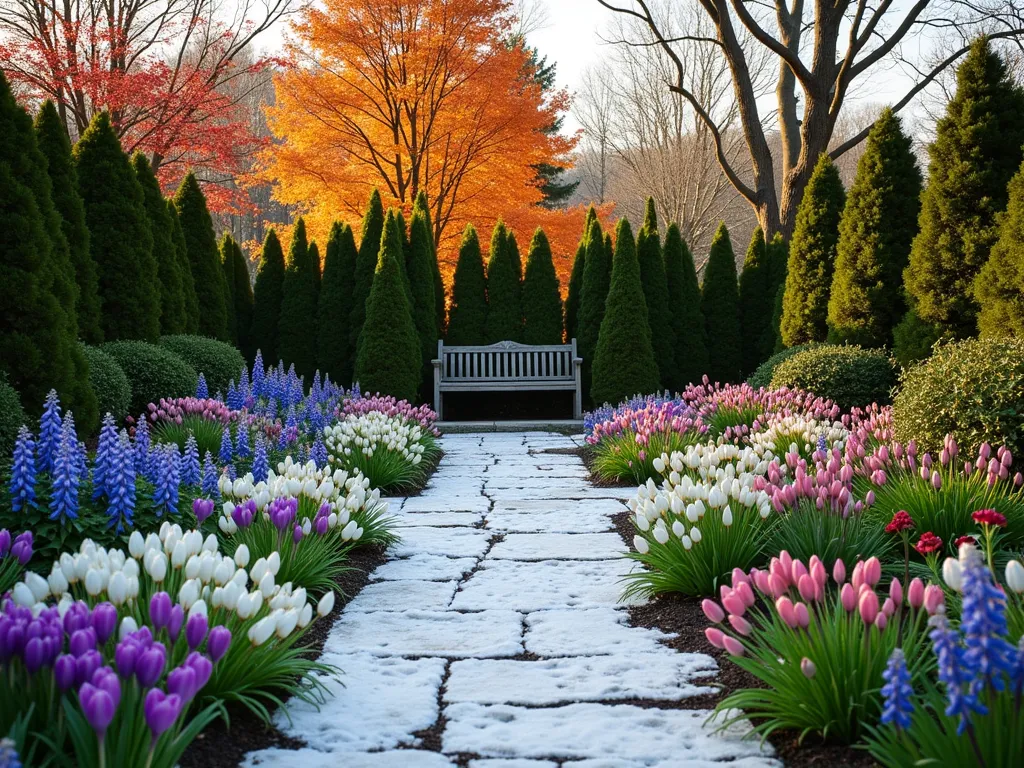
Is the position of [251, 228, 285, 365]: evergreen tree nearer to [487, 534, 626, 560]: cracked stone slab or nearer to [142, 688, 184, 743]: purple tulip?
[487, 534, 626, 560]: cracked stone slab

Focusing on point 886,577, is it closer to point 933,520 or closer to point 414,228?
point 933,520

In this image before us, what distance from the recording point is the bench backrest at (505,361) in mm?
14516

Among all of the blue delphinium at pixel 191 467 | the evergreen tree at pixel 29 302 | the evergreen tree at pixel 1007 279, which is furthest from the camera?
the evergreen tree at pixel 1007 279

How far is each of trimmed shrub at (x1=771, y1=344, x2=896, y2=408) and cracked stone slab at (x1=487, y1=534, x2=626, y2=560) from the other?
4.52 meters

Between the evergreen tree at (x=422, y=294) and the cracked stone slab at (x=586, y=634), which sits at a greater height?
the evergreen tree at (x=422, y=294)

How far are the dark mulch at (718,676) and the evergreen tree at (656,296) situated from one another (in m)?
11.0

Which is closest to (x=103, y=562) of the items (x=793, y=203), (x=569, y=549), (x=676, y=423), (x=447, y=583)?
(x=447, y=583)

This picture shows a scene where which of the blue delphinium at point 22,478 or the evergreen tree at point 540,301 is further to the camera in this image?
the evergreen tree at point 540,301

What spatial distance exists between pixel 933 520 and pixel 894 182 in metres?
7.63

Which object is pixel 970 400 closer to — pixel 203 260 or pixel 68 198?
pixel 68 198

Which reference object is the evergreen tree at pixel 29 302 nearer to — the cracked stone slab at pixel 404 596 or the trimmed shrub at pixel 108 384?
the trimmed shrub at pixel 108 384

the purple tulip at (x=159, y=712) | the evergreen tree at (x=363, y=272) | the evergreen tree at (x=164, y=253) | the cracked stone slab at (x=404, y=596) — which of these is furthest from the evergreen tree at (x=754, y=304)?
the purple tulip at (x=159, y=712)

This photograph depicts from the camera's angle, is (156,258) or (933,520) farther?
(156,258)

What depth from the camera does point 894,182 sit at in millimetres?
10805
